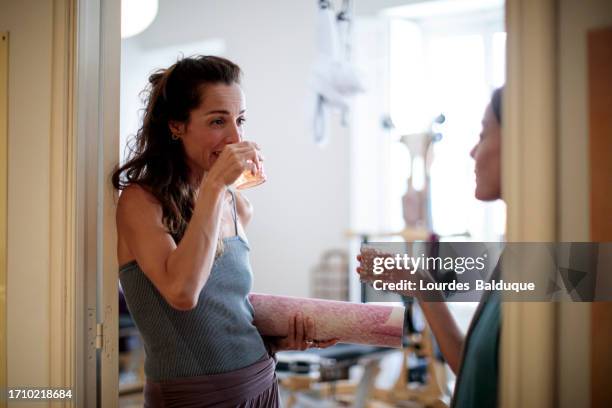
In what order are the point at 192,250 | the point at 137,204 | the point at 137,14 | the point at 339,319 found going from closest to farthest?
the point at 192,250
the point at 137,204
the point at 339,319
the point at 137,14

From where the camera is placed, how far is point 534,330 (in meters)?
0.83

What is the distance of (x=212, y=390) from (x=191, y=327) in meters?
0.13

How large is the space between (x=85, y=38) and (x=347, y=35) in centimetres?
177

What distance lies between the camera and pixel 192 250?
1.05m

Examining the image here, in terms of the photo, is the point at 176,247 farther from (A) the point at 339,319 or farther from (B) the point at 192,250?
(A) the point at 339,319

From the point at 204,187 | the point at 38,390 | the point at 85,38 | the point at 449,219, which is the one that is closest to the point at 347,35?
the point at 449,219

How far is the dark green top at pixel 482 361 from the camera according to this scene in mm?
905

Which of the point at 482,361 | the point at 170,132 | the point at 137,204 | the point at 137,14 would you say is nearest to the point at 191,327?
the point at 137,204

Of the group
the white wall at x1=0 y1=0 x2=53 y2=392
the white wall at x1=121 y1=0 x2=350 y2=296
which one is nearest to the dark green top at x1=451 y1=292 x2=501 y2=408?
the white wall at x1=0 y1=0 x2=53 y2=392

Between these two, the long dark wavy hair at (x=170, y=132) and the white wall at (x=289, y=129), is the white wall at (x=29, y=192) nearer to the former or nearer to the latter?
the long dark wavy hair at (x=170, y=132)

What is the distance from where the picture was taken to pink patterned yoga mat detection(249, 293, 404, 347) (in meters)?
1.23

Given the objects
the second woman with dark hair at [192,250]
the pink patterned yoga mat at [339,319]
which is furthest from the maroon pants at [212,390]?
the pink patterned yoga mat at [339,319]

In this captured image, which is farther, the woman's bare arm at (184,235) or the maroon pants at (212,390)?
the maroon pants at (212,390)

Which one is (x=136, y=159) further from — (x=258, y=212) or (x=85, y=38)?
(x=258, y=212)
